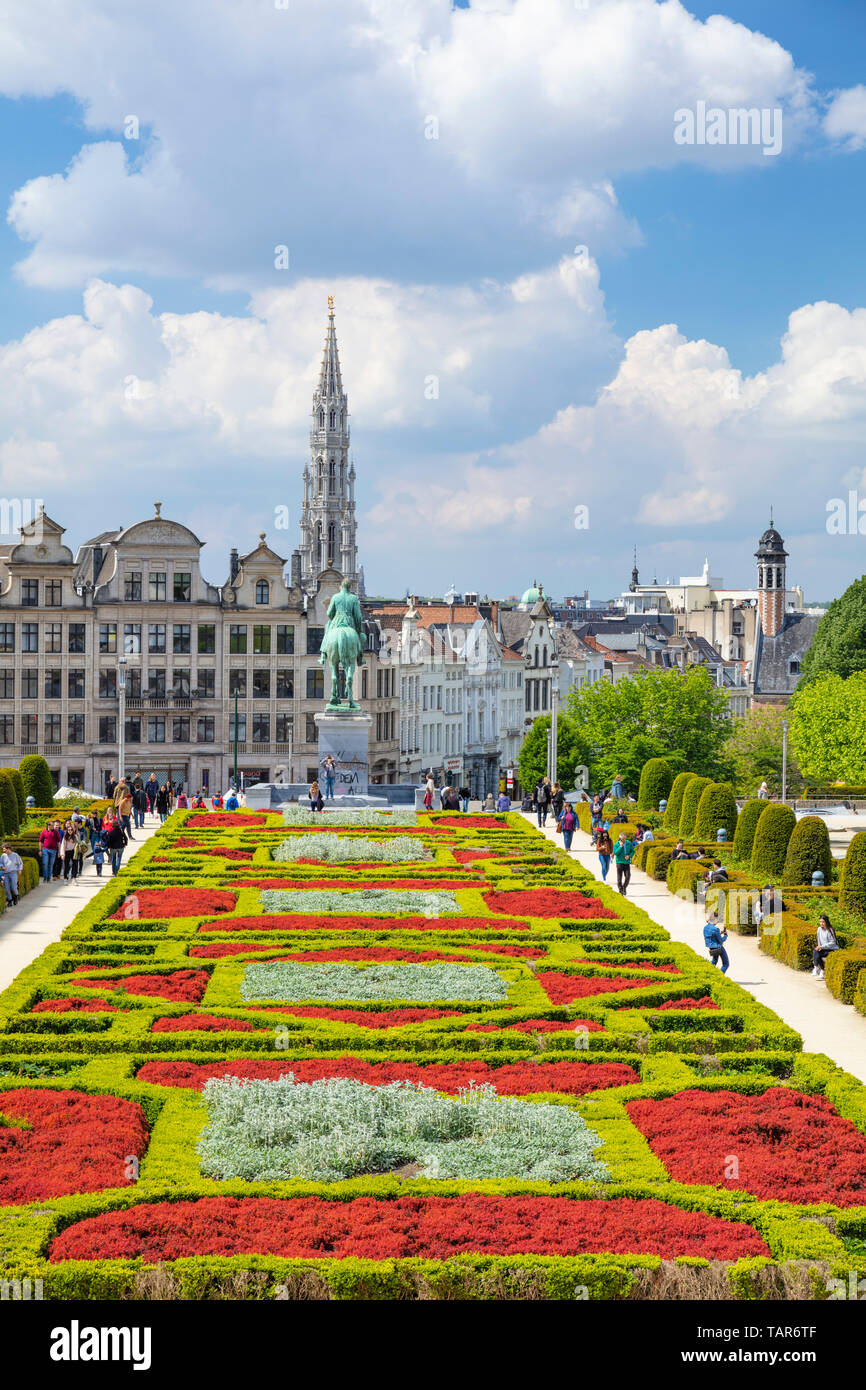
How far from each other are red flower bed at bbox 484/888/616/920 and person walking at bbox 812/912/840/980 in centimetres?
412

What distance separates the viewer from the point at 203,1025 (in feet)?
69.5

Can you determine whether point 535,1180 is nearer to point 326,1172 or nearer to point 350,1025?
point 326,1172

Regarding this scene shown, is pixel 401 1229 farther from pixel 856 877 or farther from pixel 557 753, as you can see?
pixel 557 753

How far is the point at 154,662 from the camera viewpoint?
82.9 m

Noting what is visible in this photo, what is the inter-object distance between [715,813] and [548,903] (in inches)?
502

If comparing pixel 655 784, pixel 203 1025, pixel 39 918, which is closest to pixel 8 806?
pixel 39 918

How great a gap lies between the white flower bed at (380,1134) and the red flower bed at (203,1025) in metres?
2.92

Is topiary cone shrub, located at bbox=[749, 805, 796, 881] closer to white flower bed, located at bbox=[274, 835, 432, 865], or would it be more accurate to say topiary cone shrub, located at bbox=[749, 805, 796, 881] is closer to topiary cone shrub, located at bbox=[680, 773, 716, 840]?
topiary cone shrub, located at bbox=[680, 773, 716, 840]

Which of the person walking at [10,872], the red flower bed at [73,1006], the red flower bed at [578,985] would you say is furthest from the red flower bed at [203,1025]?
the person walking at [10,872]

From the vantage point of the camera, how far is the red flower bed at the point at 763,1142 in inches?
607

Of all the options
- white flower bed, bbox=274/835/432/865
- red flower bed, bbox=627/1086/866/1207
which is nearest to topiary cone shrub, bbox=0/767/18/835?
white flower bed, bbox=274/835/432/865

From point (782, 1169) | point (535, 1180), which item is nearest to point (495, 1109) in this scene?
point (535, 1180)

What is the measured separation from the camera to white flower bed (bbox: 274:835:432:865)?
1534 inches

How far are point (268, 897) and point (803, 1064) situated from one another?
51.3ft
